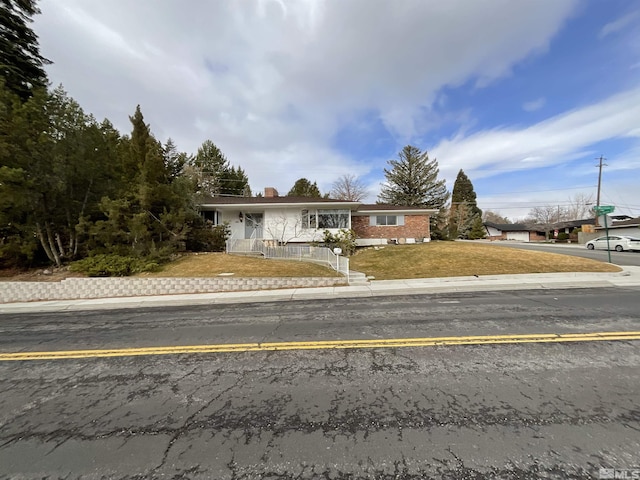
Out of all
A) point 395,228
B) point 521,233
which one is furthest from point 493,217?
point 395,228

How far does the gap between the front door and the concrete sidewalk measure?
35.0 feet

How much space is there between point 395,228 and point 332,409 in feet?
71.7

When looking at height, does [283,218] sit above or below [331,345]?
above

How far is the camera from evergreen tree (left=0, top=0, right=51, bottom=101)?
1683 centimetres

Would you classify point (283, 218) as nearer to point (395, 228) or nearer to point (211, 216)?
point (211, 216)

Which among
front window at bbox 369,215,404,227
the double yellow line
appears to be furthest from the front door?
the double yellow line

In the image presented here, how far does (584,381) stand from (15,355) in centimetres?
894

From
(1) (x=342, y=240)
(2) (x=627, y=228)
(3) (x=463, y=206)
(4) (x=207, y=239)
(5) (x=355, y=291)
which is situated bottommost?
(5) (x=355, y=291)

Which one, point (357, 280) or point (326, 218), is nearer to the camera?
point (357, 280)

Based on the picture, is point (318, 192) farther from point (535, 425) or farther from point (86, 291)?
point (535, 425)

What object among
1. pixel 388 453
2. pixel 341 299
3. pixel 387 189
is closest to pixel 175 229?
pixel 341 299

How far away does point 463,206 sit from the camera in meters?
50.8

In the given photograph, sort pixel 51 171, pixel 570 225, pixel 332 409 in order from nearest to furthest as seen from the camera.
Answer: pixel 332 409 → pixel 51 171 → pixel 570 225

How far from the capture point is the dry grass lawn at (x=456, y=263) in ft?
46.0
